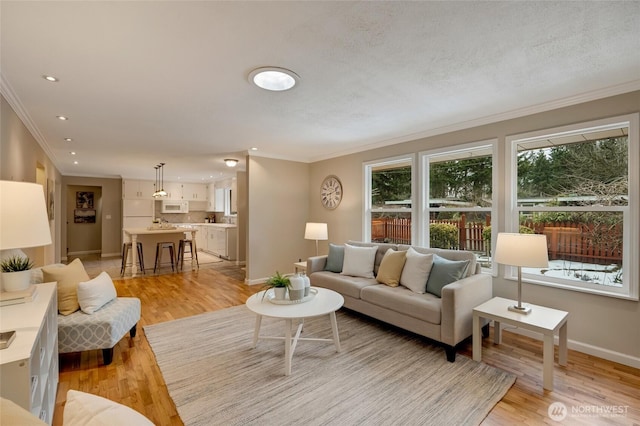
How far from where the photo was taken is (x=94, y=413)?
68 centimetres

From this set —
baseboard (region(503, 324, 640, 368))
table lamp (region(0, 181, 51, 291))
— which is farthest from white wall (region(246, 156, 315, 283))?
baseboard (region(503, 324, 640, 368))

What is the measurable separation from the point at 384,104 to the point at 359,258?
1.94 meters

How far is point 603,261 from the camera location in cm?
273

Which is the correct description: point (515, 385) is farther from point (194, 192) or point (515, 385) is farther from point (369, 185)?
point (194, 192)

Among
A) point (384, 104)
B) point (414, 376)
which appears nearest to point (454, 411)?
point (414, 376)

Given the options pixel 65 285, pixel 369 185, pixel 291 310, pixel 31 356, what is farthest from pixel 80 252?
pixel 31 356

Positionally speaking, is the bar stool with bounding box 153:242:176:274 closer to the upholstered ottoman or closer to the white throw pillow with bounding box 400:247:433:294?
the upholstered ottoman

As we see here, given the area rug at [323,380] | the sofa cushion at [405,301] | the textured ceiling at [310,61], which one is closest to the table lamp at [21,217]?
the textured ceiling at [310,61]

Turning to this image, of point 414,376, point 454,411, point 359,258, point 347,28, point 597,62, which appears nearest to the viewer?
point 347,28

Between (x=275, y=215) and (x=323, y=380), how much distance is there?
3.59 metres

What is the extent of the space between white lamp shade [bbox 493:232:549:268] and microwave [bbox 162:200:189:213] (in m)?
9.19

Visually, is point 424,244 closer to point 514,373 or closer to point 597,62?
point 514,373

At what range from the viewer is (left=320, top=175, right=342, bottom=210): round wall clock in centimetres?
530

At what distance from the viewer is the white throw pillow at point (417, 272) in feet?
10.1
